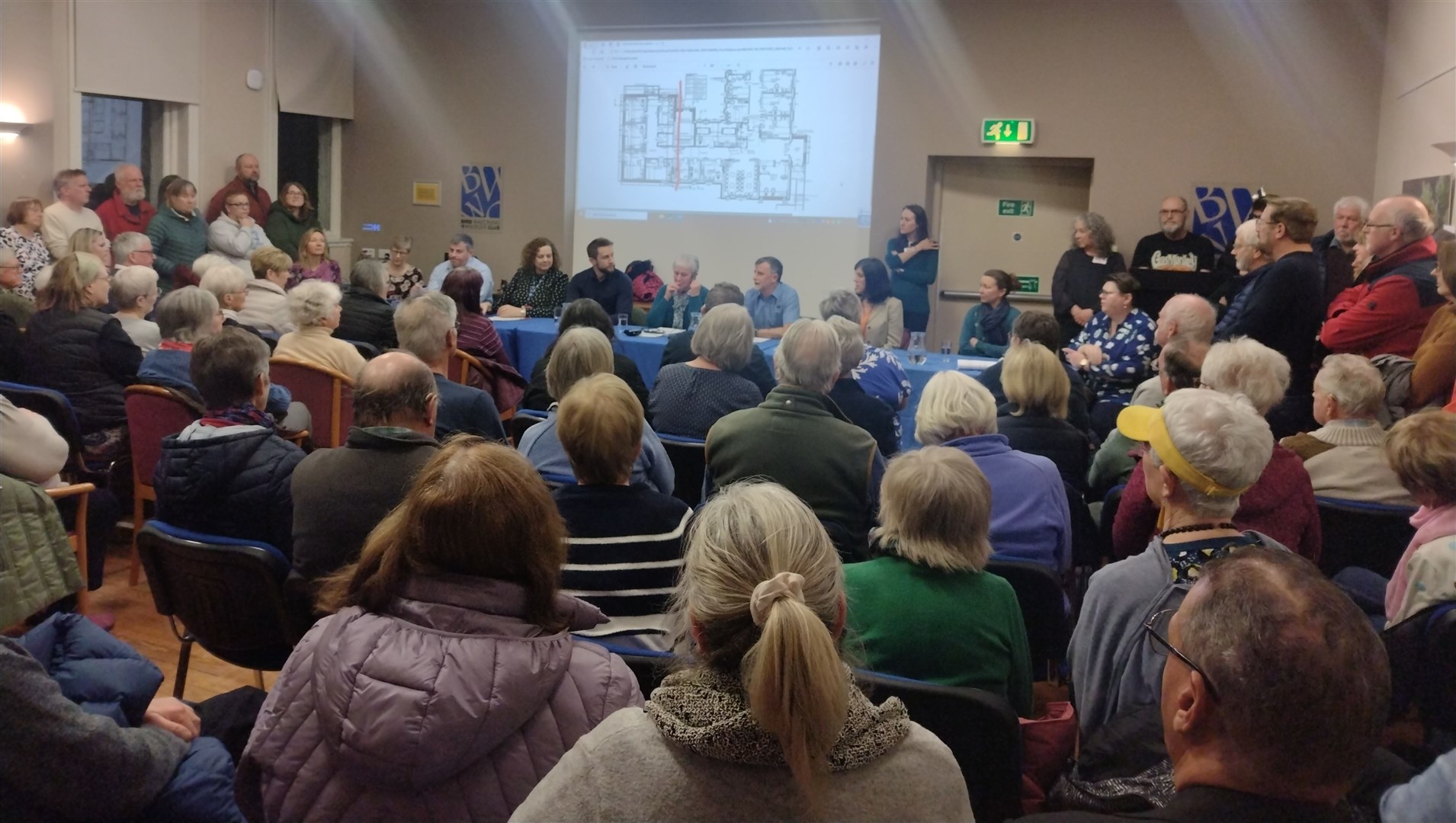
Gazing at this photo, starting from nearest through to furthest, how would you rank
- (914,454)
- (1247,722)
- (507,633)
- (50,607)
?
(1247,722) < (507,633) < (914,454) < (50,607)

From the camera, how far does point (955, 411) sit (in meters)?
3.10

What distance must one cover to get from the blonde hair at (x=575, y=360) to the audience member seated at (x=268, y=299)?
8.71 ft

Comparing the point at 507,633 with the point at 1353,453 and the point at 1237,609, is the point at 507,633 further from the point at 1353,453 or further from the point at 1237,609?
the point at 1353,453

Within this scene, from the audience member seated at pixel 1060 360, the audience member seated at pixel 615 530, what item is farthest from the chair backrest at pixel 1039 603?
the audience member seated at pixel 1060 360

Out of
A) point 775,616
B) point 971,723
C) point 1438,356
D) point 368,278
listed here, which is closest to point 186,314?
point 368,278

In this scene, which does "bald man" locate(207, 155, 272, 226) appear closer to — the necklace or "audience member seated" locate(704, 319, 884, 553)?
"audience member seated" locate(704, 319, 884, 553)

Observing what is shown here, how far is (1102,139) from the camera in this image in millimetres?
8094

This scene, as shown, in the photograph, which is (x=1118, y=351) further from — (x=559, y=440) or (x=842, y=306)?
(x=559, y=440)

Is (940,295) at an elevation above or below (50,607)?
above

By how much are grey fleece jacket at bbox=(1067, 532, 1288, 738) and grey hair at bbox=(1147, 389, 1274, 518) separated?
5.6 inches

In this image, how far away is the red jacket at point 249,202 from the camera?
9.00 m

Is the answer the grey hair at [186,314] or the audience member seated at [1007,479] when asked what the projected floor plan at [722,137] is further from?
the audience member seated at [1007,479]

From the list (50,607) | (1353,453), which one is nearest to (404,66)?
(50,607)

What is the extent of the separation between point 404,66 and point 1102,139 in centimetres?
616
